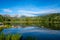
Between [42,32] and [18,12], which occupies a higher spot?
[18,12]

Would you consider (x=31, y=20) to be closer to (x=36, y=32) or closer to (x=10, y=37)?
(x=36, y=32)

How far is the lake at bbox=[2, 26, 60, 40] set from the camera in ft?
11.4

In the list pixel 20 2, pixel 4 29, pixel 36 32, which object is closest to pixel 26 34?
pixel 36 32

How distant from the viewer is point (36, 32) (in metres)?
3.59

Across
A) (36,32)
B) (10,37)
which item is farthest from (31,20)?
(10,37)

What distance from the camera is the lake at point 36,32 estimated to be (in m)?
3.47

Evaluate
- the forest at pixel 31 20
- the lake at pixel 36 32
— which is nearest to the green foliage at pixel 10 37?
the lake at pixel 36 32

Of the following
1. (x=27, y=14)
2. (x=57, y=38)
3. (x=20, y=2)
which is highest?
(x=20, y=2)

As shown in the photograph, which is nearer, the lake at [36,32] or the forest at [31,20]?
the lake at [36,32]

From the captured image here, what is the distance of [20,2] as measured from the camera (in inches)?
134

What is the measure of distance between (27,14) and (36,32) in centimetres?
51

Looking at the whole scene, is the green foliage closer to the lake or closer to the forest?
the lake

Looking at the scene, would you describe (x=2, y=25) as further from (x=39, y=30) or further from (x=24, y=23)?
(x=39, y=30)

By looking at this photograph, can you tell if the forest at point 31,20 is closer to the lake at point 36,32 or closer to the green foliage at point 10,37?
the lake at point 36,32
